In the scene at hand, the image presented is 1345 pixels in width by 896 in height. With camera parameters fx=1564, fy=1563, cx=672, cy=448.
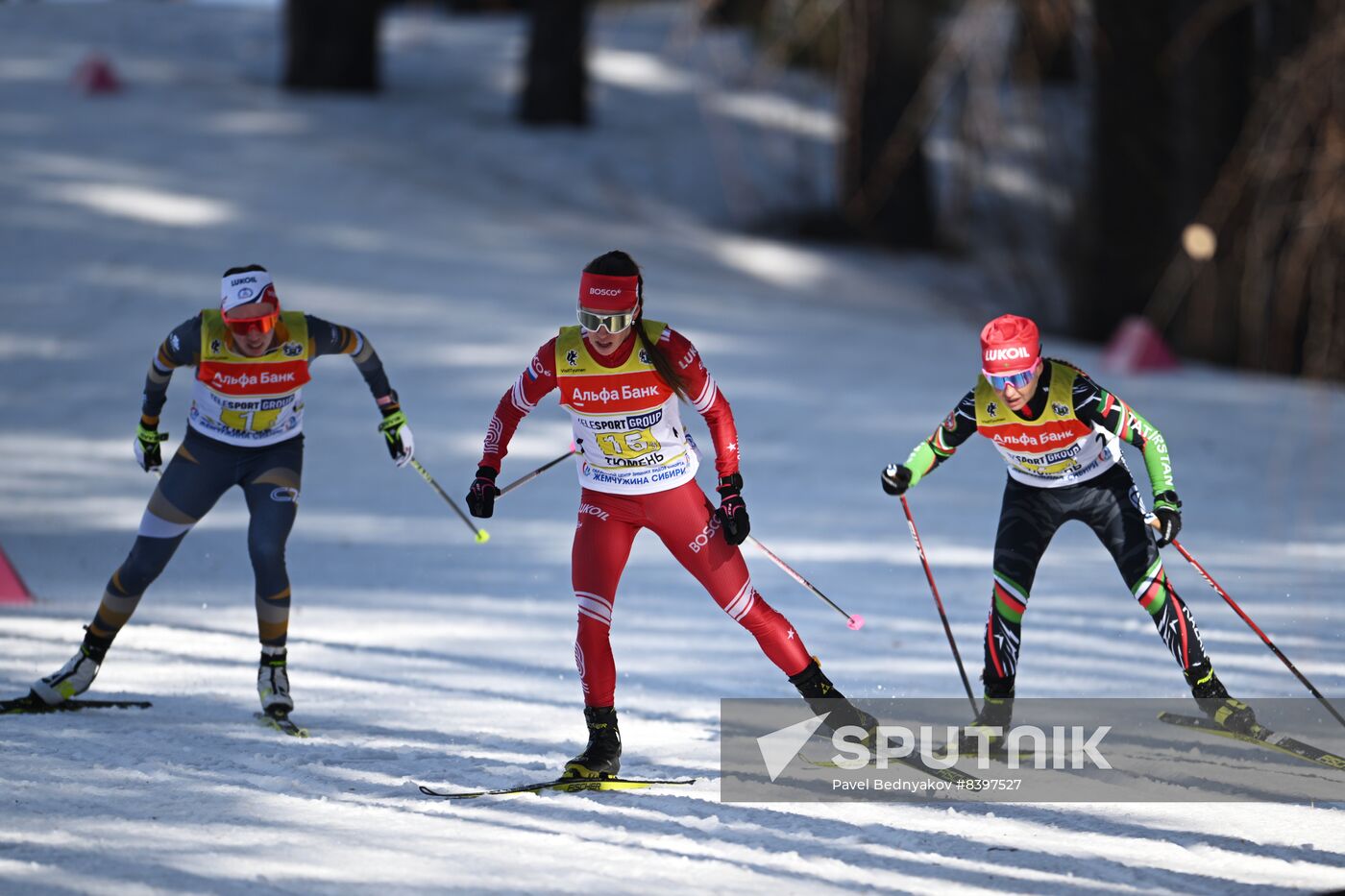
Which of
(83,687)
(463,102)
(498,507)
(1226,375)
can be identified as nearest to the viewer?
(83,687)

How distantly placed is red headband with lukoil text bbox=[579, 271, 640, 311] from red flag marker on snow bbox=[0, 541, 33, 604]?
4.46 metres

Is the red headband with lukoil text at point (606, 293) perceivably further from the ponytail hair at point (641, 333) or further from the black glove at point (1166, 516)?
the black glove at point (1166, 516)

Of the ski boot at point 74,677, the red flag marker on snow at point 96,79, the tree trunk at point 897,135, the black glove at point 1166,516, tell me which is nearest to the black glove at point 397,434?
the ski boot at point 74,677

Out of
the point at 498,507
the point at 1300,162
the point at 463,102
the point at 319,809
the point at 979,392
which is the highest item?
the point at 463,102

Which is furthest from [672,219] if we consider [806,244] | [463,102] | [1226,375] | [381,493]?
[381,493]

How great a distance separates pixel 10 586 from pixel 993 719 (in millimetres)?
5207

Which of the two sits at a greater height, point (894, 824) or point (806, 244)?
point (806, 244)

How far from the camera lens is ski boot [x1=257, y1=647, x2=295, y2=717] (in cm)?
605

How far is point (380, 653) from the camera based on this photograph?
7449 mm

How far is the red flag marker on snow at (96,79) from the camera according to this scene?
18734 millimetres

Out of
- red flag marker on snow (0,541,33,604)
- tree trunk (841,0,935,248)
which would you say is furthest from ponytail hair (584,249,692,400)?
tree trunk (841,0,935,248)

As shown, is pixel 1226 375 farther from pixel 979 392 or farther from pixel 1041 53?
pixel 979 392

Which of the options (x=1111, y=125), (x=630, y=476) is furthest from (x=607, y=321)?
(x=1111, y=125)

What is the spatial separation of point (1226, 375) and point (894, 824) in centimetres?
1001
